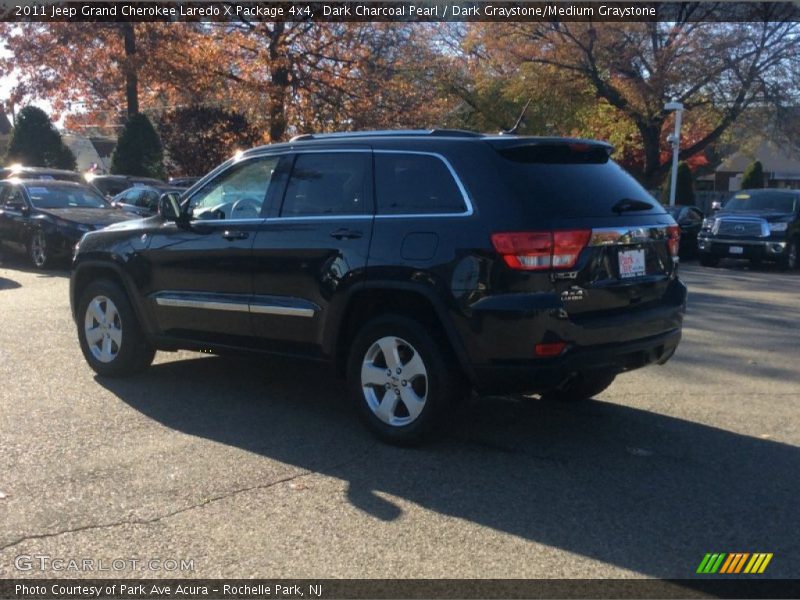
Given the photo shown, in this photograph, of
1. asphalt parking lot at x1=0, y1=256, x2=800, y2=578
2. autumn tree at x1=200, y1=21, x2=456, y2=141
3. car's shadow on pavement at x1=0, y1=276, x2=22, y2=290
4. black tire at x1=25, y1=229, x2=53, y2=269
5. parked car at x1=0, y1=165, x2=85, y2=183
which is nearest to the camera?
asphalt parking lot at x1=0, y1=256, x2=800, y2=578

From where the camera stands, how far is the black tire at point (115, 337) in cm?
719

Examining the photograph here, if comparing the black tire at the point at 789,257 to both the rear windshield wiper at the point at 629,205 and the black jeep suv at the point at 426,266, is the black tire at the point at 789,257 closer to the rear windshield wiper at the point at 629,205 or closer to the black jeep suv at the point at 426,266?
the black jeep suv at the point at 426,266

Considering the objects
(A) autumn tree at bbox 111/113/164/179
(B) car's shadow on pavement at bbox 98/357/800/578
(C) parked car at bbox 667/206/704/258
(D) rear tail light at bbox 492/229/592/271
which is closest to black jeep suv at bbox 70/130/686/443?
(D) rear tail light at bbox 492/229/592/271

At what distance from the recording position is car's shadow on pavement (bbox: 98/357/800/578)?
436 cm

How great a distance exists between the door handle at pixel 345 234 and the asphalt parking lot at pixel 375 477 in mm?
1287

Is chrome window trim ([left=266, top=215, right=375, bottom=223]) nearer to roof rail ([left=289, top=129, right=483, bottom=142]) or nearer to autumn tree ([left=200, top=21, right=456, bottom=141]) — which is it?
roof rail ([left=289, top=129, right=483, bottom=142])

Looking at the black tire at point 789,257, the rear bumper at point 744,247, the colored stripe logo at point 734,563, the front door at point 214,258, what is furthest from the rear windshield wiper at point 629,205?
the black tire at point 789,257

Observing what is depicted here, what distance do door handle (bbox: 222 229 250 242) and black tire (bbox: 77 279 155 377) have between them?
1.23m

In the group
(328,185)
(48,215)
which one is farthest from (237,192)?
(48,215)

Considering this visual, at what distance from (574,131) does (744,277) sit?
24.3 meters

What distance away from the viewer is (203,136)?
29859mm

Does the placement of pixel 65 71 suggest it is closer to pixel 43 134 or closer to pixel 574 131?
pixel 43 134

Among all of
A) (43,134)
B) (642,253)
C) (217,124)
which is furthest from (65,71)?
(642,253)

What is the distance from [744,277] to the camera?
17.4m
